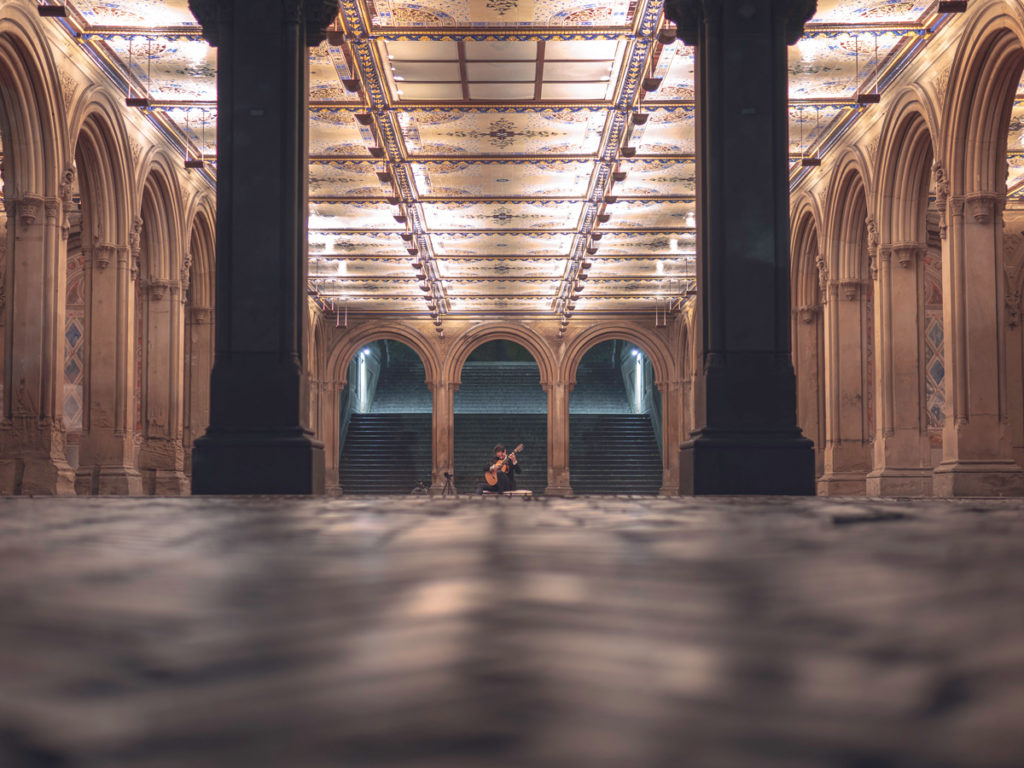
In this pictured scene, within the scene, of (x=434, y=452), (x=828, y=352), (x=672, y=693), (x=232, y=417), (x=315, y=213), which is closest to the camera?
(x=672, y=693)

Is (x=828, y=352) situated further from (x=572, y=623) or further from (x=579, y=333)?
(x=572, y=623)

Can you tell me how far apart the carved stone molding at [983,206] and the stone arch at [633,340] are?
1854cm

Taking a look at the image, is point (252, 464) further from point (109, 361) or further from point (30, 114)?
point (109, 361)

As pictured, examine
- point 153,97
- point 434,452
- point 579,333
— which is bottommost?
point 434,452

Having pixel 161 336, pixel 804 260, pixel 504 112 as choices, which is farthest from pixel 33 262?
pixel 804 260

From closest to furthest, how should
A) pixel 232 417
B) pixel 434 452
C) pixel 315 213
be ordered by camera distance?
pixel 232 417 → pixel 315 213 → pixel 434 452

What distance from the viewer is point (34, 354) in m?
12.7

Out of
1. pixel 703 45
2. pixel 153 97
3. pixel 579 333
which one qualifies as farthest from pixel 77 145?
pixel 579 333

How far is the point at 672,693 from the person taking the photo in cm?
27

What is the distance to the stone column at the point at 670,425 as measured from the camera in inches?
1212

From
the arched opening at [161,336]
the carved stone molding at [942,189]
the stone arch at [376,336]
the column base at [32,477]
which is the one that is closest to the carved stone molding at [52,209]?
the column base at [32,477]

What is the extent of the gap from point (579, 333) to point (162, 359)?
15219 millimetres

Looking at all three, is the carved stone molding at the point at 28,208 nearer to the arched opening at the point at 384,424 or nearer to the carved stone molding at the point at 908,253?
the carved stone molding at the point at 908,253

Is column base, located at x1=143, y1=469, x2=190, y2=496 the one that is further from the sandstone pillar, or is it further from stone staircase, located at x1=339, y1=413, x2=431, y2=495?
stone staircase, located at x1=339, y1=413, x2=431, y2=495
